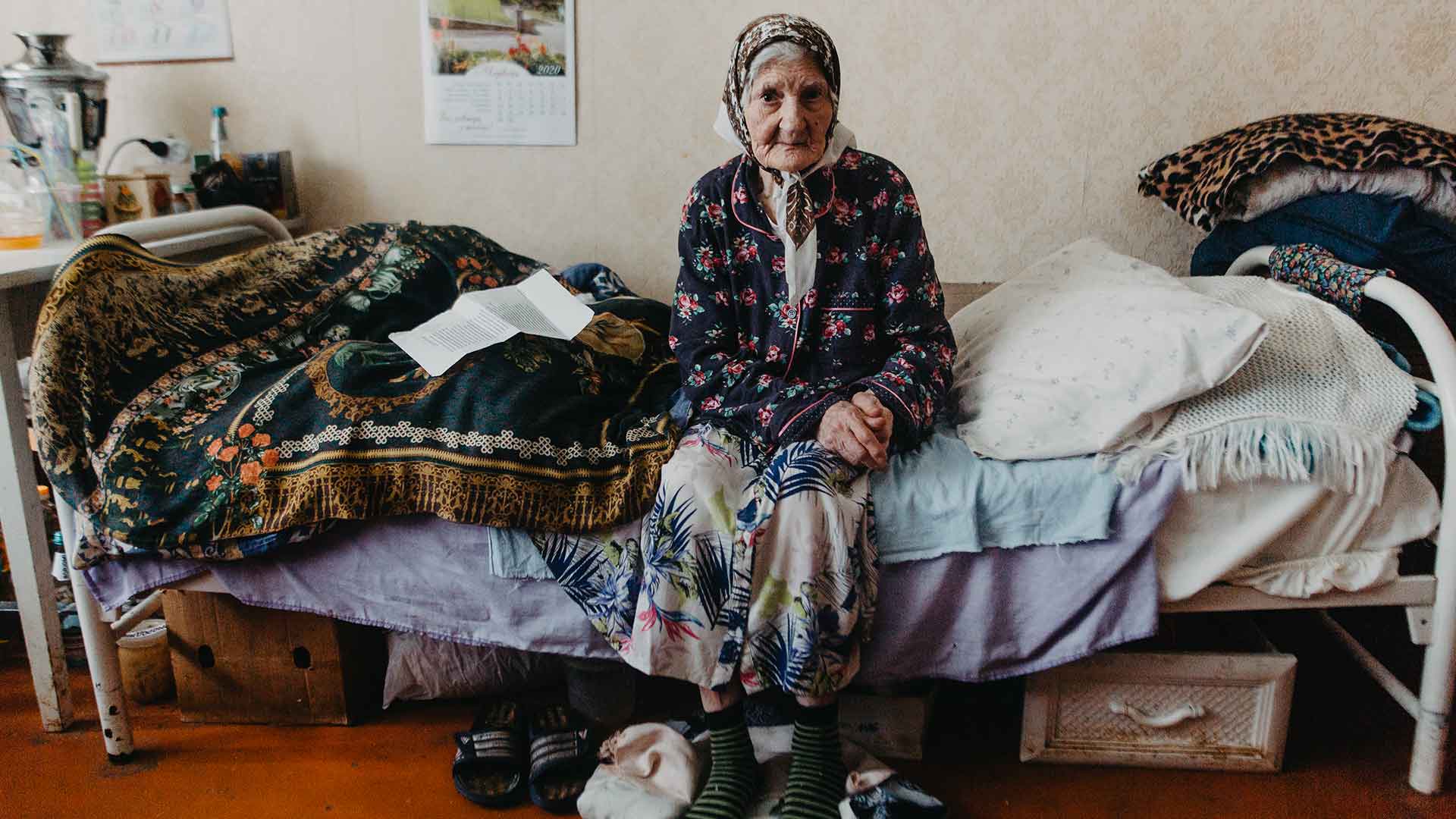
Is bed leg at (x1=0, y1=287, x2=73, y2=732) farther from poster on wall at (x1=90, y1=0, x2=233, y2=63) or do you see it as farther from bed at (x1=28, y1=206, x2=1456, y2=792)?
poster on wall at (x1=90, y1=0, x2=233, y2=63)

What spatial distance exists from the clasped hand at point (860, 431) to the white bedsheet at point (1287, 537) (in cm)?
42

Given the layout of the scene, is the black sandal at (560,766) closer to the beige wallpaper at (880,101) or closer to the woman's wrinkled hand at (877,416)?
the woman's wrinkled hand at (877,416)

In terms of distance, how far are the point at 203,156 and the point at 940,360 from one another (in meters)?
1.69

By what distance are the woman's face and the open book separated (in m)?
0.45

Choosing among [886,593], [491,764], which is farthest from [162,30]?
[886,593]

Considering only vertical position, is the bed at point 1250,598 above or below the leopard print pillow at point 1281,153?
below

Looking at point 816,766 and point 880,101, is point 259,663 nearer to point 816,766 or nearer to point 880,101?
point 816,766

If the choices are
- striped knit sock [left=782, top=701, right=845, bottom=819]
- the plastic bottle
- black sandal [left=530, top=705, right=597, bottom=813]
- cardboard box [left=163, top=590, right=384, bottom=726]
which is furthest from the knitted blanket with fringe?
the plastic bottle

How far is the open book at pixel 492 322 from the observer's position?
169 cm

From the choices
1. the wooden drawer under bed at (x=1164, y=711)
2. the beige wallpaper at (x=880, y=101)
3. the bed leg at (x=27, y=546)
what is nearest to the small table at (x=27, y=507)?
the bed leg at (x=27, y=546)

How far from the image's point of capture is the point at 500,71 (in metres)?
2.26

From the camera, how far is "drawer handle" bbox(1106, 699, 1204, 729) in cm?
156

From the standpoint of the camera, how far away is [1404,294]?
4.85 feet

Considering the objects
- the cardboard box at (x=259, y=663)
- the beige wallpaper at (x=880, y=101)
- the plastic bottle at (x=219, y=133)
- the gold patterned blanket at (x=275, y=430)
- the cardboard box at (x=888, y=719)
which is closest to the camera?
the gold patterned blanket at (x=275, y=430)
